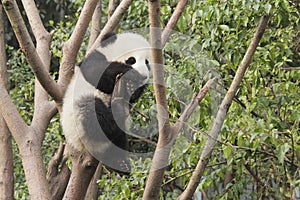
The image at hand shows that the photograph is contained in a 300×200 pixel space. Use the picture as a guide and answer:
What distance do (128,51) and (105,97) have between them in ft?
1.07

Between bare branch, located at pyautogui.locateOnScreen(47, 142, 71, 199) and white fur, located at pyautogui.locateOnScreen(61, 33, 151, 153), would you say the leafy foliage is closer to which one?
white fur, located at pyautogui.locateOnScreen(61, 33, 151, 153)

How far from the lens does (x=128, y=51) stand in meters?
2.89

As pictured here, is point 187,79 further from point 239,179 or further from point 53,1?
point 53,1

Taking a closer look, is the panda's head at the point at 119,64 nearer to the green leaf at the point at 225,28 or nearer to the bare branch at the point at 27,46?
the bare branch at the point at 27,46

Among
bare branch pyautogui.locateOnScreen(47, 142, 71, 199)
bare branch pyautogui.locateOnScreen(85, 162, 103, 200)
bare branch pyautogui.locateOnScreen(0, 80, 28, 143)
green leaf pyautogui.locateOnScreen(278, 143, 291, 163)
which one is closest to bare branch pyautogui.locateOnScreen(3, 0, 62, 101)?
bare branch pyautogui.locateOnScreen(0, 80, 28, 143)

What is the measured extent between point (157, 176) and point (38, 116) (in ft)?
2.98

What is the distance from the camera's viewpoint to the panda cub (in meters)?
2.61

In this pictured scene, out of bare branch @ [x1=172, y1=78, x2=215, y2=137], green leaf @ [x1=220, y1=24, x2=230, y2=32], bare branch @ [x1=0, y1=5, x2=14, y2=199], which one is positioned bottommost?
bare branch @ [x1=0, y1=5, x2=14, y2=199]

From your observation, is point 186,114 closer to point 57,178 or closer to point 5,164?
point 5,164

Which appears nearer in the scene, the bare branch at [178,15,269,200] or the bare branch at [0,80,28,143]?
the bare branch at [178,15,269,200]

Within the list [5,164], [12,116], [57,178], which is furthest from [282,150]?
[57,178]

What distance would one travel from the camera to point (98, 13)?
3.29 meters

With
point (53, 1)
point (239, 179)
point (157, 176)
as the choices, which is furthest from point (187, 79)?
point (53, 1)

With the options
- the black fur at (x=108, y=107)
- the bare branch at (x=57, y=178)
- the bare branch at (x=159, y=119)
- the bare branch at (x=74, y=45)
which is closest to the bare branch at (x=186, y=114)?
the bare branch at (x=159, y=119)
